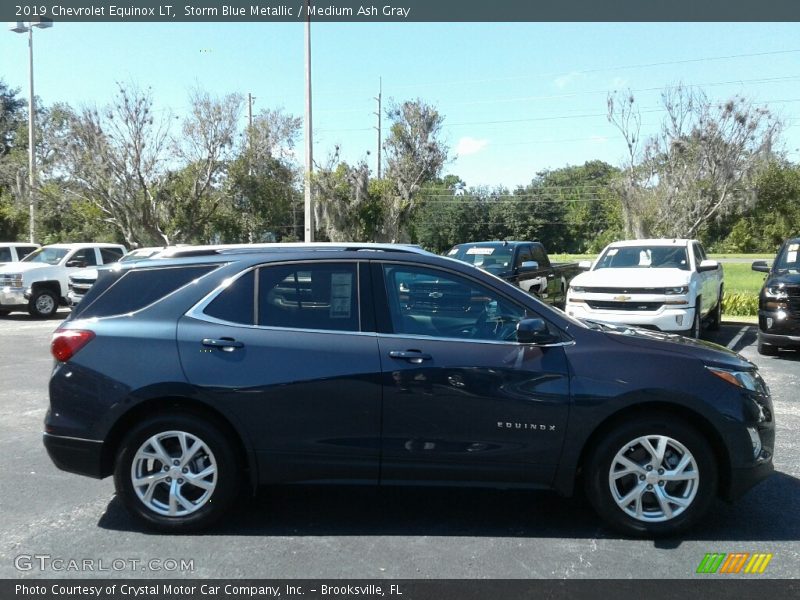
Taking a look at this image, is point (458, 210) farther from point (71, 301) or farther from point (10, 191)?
point (71, 301)

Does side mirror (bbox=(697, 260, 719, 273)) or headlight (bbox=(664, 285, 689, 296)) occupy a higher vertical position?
side mirror (bbox=(697, 260, 719, 273))

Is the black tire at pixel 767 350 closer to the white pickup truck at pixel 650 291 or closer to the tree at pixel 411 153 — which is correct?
the white pickup truck at pixel 650 291

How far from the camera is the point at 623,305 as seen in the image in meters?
10.7

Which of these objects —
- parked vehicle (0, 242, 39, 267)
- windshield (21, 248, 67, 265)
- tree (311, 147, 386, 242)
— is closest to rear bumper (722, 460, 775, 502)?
windshield (21, 248, 67, 265)

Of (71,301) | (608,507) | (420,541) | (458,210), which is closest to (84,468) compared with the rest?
(420,541)

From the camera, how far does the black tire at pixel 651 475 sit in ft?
14.2

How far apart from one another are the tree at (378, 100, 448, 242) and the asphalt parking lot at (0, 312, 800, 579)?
22.7 meters

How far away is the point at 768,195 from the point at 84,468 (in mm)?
53887

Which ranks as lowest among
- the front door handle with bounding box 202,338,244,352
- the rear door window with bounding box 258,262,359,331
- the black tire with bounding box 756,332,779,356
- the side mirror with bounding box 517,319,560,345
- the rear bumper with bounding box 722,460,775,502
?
the black tire with bounding box 756,332,779,356

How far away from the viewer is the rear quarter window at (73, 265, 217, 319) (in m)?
4.60

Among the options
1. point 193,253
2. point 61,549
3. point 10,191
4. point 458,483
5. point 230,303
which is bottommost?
point 61,549

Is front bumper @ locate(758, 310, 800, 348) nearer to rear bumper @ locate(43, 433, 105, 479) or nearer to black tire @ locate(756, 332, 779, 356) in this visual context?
black tire @ locate(756, 332, 779, 356)

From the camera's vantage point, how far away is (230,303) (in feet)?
14.9

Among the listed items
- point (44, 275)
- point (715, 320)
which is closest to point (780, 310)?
point (715, 320)
